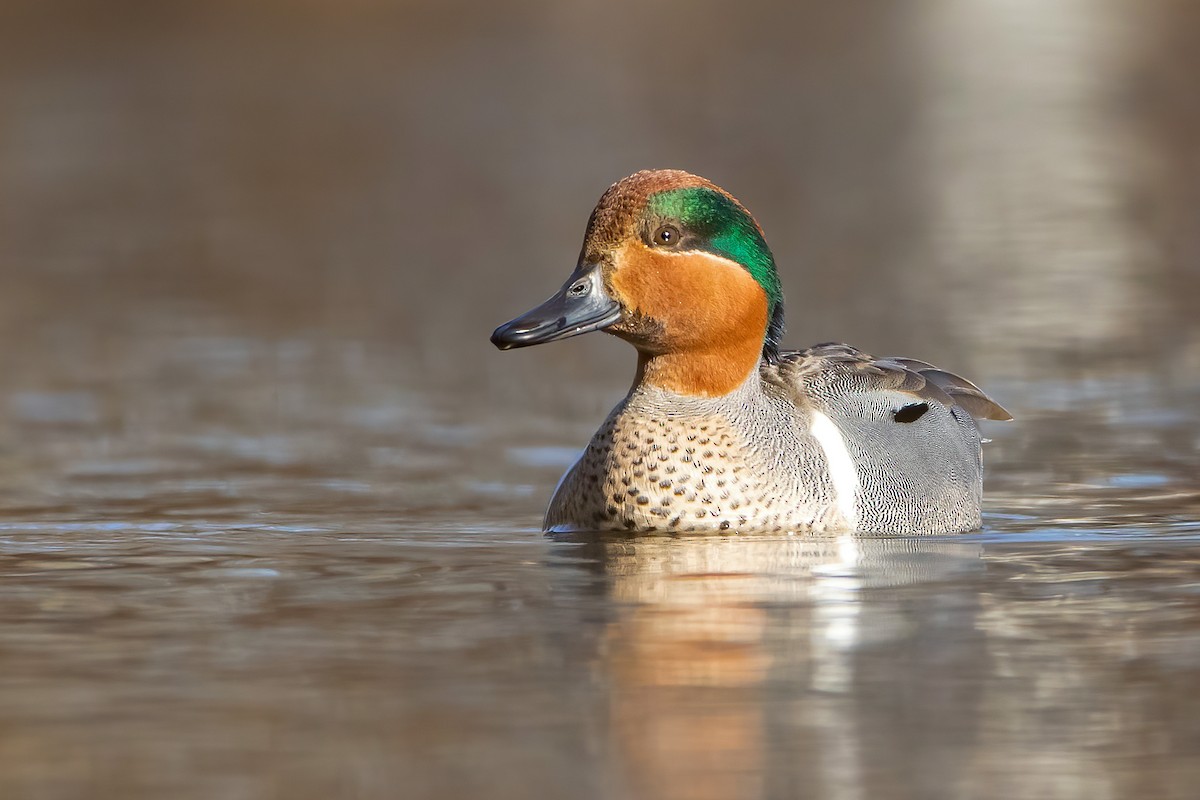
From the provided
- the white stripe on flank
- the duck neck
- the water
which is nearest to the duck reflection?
the water

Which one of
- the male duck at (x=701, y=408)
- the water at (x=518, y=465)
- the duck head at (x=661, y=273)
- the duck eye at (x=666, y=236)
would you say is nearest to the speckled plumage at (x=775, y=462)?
the male duck at (x=701, y=408)

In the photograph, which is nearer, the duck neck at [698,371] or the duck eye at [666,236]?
the duck eye at [666,236]

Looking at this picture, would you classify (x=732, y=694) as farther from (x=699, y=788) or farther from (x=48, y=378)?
(x=48, y=378)

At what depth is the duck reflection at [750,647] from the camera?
5164 millimetres

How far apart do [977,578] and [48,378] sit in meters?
6.73

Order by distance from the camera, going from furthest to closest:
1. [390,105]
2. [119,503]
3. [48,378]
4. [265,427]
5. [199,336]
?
[390,105] → [199,336] → [48,378] → [265,427] → [119,503]

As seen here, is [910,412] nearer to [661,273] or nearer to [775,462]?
[775,462]

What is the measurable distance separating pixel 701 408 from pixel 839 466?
591mm

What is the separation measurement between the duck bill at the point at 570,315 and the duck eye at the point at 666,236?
0.24m

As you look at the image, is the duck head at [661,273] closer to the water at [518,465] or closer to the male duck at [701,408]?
the male duck at [701,408]

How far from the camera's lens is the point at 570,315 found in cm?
827

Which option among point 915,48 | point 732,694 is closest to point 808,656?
point 732,694

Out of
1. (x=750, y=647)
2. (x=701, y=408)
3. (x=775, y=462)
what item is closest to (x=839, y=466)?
(x=775, y=462)

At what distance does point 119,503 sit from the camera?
9.38m
